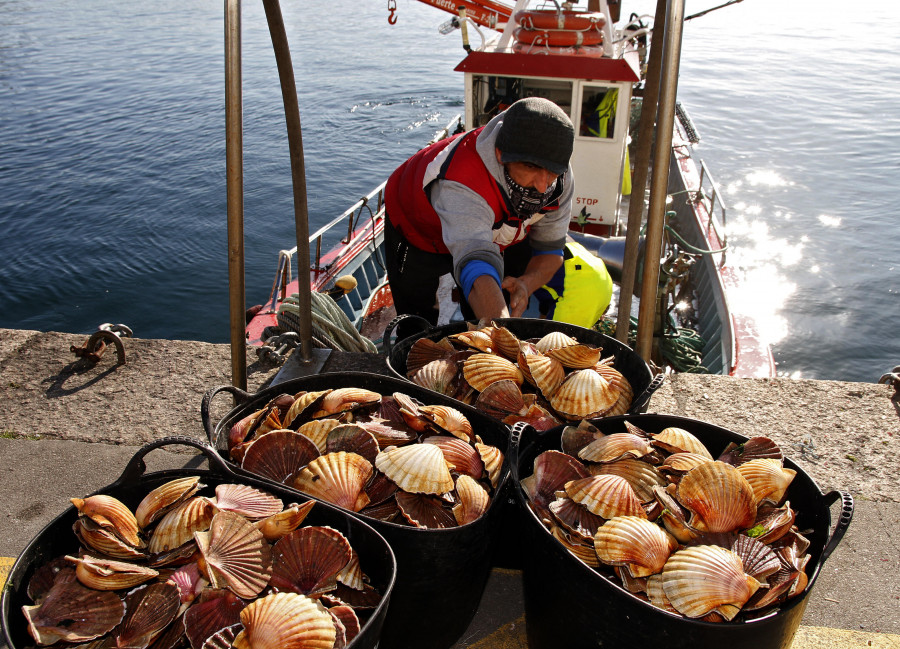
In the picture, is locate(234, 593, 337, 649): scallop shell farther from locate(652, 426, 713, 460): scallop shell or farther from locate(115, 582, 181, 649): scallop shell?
locate(652, 426, 713, 460): scallop shell

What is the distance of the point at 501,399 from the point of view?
1.83 metres

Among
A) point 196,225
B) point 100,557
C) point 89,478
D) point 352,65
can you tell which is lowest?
point 196,225

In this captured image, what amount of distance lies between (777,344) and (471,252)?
9637 mm

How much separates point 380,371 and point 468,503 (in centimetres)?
140

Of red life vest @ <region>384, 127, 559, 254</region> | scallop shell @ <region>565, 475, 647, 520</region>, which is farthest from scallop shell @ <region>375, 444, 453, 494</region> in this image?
red life vest @ <region>384, 127, 559, 254</region>

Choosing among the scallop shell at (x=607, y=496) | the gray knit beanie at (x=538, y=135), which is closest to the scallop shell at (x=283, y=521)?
the scallop shell at (x=607, y=496)

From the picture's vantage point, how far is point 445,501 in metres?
A: 1.46

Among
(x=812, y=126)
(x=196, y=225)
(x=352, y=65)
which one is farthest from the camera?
(x=352, y=65)

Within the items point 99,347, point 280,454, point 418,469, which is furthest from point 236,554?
point 99,347

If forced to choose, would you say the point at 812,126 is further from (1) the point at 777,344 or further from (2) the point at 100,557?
(2) the point at 100,557

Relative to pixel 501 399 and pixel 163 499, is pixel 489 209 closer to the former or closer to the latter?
pixel 501 399

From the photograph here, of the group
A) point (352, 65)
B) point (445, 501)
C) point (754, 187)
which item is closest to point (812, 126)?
point (754, 187)

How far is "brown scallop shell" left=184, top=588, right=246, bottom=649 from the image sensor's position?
1.14 metres

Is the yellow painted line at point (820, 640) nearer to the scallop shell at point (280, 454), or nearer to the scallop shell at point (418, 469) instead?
the scallop shell at point (418, 469)
